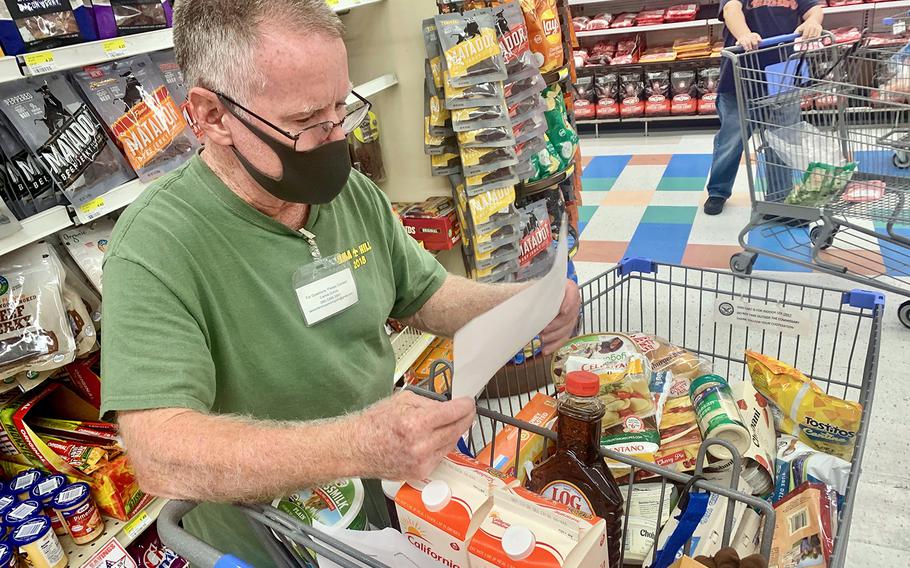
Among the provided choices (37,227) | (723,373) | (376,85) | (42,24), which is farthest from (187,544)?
(723,373)

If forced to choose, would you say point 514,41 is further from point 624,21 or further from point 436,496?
point 624,21

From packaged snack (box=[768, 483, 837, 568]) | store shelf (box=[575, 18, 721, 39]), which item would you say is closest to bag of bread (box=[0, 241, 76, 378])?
packaged snack (box=[768, 483, 837, 568])

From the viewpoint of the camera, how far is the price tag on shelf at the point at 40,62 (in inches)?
54.9

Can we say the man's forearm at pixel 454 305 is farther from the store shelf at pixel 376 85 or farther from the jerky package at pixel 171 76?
the store shelf at pixel 376 85

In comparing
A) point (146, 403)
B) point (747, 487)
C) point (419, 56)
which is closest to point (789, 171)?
point (419, 56)

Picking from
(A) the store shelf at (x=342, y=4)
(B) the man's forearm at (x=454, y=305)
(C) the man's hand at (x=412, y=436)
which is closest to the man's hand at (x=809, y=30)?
(A) the store shelf at (x=342, y=4)

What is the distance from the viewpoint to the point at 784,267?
12.5ft

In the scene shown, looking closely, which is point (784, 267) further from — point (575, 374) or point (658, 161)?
point (575, 374)

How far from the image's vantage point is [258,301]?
44.9 inches

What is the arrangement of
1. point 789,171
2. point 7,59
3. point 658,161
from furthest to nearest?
1. point 658,161
2. point 789,171
3. point 7,59

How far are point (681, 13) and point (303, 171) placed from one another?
6192 mm

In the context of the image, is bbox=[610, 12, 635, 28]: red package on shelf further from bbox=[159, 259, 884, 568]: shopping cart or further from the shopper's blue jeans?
bbox=[159, 259, 884, 568]: shopping cart

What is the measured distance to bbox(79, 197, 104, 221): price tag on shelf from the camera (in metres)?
1.59

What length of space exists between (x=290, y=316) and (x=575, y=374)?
0.58m
